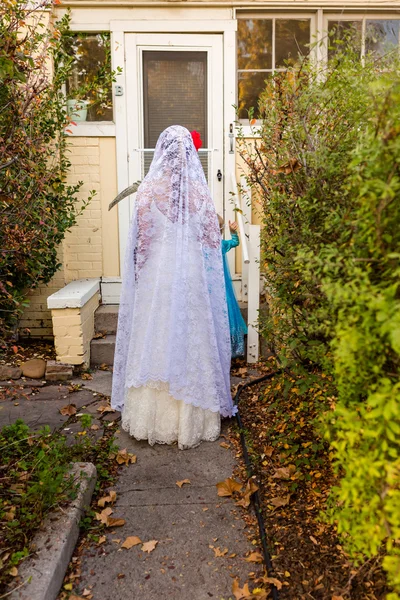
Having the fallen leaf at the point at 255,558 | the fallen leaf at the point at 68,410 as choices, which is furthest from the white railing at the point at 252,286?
the fallen leaf at the point at 255,558

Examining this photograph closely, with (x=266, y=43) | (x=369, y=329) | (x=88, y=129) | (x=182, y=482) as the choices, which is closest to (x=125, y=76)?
(x=88, y=129)

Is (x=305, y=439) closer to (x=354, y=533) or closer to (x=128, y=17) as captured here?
(x=354, y=533)

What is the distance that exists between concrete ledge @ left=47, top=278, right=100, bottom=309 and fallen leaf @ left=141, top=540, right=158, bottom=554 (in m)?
2.96

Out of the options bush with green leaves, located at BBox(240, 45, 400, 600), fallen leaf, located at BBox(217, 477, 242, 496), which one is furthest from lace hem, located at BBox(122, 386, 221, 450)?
bush with green leaves, located at BBox(240, 45, 400, 600)

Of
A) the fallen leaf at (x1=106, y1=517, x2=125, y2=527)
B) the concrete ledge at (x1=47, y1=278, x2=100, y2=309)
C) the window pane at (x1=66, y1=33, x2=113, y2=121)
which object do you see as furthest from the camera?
the window pane at (x1=66, y1=33, x2=113, y2=121)

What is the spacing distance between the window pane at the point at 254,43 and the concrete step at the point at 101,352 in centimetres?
348

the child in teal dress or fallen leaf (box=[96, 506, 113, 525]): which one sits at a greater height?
the child in teal dress

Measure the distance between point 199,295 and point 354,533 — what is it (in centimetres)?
228

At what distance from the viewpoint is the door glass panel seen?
20.5 ft

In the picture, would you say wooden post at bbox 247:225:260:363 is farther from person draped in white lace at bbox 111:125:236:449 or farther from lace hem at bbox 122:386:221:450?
lace hem at bbox 122:386:221:450

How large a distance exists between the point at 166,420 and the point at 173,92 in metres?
4.02

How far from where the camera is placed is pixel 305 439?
149 inches

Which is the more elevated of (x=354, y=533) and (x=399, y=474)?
(x=399, y=474)

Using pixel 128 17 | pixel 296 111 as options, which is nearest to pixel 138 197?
pixel 296 111
